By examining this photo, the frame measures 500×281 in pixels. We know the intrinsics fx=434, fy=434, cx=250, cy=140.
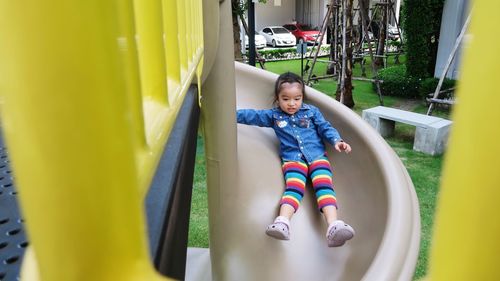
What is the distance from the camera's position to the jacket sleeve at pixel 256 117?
2502mm

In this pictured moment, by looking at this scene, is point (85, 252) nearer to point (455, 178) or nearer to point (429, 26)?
point (455, 178)

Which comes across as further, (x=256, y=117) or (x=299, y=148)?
(x=256, y=117)

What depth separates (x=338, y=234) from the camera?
1.79 m

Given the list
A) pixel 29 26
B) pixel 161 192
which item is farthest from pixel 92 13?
pixel 161 192

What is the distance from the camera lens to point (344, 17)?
17.4 feet

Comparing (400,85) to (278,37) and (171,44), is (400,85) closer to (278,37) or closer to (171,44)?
(171,44)

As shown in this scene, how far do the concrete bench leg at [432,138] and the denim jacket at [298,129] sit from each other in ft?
6.91

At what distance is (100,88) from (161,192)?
1.06 ft

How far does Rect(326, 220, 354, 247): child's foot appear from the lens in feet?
5.83

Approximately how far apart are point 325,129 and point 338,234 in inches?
27.0

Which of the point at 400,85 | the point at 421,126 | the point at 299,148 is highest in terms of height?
the point at 299,148

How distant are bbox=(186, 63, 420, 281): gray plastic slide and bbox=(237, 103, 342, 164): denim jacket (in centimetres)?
7

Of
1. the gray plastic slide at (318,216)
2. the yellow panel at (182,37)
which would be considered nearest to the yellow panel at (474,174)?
the yellow panel at (182,37)

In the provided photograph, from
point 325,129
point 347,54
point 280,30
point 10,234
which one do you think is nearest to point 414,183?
point 325,129
